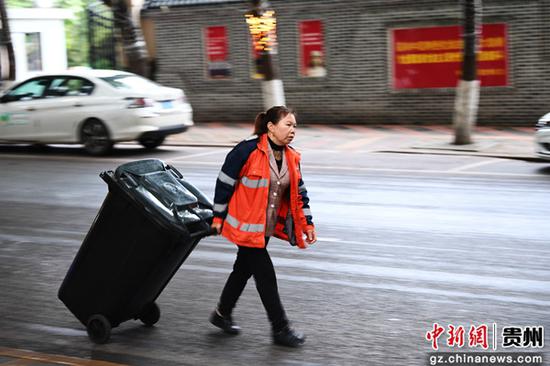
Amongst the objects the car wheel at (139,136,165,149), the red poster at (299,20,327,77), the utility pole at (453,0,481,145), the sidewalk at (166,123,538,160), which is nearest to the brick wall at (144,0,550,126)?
the red poster at (299,20,327,77)

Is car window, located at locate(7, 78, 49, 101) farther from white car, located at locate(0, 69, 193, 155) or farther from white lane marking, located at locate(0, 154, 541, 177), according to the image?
white lane marking, located at locate(0, 154, 541, 177)

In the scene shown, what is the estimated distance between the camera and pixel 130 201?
5.36 m

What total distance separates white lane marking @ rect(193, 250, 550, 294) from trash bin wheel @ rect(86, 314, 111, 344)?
241 centimetres

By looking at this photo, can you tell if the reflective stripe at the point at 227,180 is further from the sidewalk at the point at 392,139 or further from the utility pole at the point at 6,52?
the utility pole at the point at 6,52

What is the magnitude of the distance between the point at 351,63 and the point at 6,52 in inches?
340

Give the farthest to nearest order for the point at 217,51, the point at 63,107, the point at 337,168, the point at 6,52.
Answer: the point at 217,51 → the point at 6,52 → the point at 63,107 → the point at 337,168

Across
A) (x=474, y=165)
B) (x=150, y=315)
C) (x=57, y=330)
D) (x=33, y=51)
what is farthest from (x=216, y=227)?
(x=33, y=51)

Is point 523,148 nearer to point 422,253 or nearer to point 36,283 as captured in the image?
point 422,253

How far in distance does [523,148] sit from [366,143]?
3166mm

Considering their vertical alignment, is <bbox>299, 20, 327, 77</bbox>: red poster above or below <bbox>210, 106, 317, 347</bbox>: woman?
above

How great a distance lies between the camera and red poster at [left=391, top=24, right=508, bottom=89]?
19.2 m

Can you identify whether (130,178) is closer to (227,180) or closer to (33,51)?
(227,180)

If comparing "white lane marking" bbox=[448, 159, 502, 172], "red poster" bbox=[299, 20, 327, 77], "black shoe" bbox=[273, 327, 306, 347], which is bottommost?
"white lane marking" bbox=[448, 159, 502, 172]

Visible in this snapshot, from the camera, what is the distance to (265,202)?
214 inches
